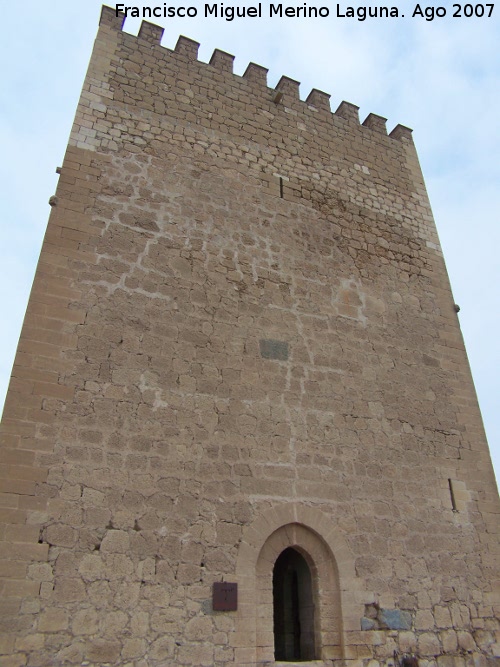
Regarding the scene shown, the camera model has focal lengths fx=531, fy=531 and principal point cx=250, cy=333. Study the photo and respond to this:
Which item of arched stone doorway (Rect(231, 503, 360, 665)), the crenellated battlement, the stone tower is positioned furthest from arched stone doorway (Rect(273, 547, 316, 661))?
the crenellated battlement

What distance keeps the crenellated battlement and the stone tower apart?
0.04 meters

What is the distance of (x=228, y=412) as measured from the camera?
17.2 feet

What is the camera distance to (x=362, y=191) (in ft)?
25.4

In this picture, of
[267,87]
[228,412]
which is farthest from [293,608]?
[267,87]

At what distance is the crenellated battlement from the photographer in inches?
271

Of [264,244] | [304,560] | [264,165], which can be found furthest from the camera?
[264,165]

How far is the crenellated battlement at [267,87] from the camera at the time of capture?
6895mm

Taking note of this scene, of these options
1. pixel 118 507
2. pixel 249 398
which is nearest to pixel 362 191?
pixel 249 398

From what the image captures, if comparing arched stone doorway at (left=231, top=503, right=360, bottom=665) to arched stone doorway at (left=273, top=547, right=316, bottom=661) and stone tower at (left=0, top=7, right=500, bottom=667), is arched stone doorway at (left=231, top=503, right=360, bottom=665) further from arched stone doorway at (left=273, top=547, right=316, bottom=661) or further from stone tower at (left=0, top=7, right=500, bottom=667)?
arched stone doorway at (left=273, top=547, right=316, bottom=661)

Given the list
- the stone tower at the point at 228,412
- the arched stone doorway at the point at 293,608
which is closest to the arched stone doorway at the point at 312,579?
the stone tower at the point at 228,412

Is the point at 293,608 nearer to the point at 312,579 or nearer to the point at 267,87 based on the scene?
the point at 312,579

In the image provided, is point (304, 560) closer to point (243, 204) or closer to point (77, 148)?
point (243, 204)

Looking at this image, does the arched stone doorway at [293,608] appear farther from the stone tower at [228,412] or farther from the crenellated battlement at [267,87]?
the crenellated battlement at [267,87]

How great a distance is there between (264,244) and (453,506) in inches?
148
